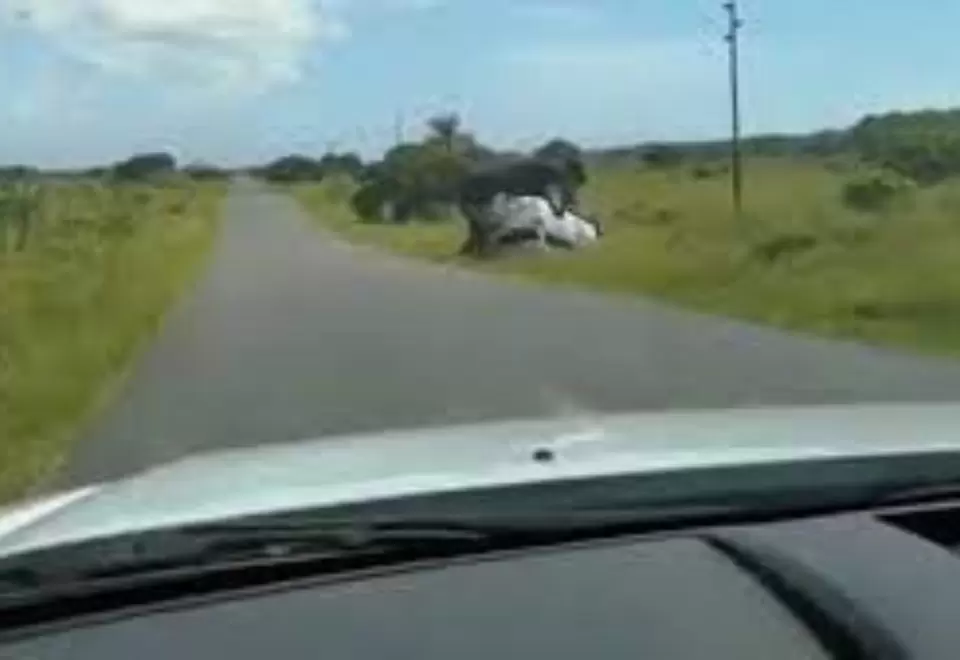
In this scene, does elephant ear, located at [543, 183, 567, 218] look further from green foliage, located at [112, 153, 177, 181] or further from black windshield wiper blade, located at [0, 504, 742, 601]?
green foliage, located at [112, 153, 177, 181]

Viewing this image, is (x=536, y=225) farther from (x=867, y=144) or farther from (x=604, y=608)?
(x=867, y=144)

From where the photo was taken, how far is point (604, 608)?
2.43m

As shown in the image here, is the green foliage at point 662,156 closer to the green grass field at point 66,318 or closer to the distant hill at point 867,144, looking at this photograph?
the distant hill at point 867,144

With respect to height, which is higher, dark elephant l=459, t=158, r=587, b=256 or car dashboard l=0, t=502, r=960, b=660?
car dashboard l=0, t=502, r=960, b=660

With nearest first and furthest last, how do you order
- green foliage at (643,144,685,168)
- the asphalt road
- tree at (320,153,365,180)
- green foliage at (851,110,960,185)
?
1. the asphalt road
2. green foliage at (851,110,960,185)
3. green foliage at (643,144,685,168)
4. tree at (320,153,365,180)

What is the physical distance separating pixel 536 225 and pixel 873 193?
8.18m

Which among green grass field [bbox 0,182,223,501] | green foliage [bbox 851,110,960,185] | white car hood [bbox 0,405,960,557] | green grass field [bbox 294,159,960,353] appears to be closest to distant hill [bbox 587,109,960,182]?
green foliage [bbox 851,110,960,185]

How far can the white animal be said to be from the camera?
170 feet

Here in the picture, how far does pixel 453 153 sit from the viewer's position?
86375mm

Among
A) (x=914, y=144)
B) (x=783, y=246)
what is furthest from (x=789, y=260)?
(x=914, y=144)

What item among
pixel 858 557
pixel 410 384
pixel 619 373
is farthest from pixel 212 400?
pixel 858 557

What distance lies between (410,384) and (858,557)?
1417cm

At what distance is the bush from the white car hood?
144 feet

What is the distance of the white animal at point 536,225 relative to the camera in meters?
51.8
